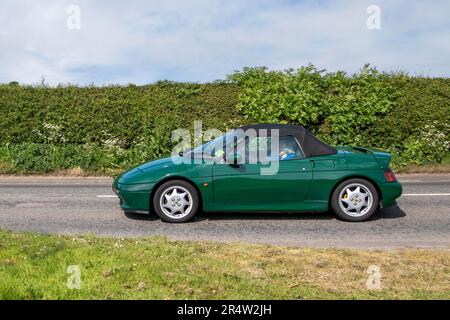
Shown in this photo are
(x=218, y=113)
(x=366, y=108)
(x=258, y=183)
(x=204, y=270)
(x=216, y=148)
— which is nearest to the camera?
(x=204, y=270)

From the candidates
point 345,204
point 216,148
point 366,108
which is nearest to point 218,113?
point 366,108

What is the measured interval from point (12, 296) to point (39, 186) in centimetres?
819

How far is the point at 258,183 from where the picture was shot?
24.4 ft

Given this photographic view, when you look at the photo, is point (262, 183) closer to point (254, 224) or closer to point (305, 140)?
point (254, 224)

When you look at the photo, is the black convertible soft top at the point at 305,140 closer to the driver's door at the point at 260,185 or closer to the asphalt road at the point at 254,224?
the driver's door at the point at 260,185

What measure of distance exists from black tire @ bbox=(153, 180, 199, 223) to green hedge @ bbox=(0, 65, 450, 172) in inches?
269

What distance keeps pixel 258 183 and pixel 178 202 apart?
126 cm

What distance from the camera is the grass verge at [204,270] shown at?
172 inches

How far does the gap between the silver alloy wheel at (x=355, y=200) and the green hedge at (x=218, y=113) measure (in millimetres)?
7112

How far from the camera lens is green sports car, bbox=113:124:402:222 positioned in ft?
24.5

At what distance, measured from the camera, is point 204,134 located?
1540 centimetres

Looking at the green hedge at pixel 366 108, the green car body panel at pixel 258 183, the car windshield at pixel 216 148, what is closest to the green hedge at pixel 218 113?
the green hedge at pixel 366 108
